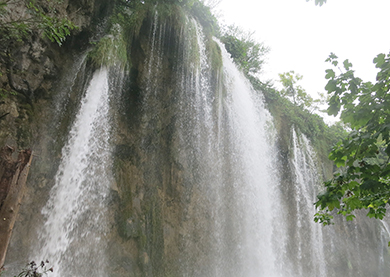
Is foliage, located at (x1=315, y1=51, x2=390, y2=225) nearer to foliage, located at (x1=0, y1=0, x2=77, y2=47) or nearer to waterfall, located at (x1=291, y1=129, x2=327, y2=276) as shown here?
foliage, located at (x1=0, y1=0, x2=77, y2=47)

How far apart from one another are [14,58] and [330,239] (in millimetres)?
12910

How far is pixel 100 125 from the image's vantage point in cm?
641

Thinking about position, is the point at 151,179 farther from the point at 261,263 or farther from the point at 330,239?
the point at 330,239

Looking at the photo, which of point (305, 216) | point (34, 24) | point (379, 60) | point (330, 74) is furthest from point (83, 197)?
point (305, 216)

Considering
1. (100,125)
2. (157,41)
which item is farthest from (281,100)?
(100,125)

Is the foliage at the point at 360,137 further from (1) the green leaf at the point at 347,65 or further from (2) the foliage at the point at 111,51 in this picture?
(2) the foliage at the point at 111,51

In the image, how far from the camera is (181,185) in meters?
7.08

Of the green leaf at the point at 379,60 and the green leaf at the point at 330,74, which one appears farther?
the green leaf at the point at 330,74

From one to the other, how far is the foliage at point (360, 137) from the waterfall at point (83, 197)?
192 inches

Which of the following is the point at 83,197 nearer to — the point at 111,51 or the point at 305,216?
the point at 111,51

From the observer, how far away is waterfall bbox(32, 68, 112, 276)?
5102 millimetres

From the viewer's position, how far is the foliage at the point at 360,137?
2.48m

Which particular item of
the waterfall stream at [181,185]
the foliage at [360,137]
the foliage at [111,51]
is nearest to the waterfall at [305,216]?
the waterfall stream at [181,185]

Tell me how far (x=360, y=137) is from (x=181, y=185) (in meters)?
5.15
